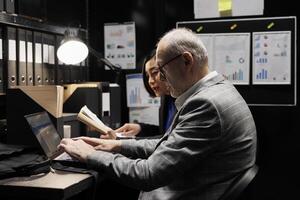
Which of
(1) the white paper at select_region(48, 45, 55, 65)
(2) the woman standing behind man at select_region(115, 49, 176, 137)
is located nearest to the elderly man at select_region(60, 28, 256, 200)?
(2) the woman standing behind man at select_region(115, 49, 176, 137)

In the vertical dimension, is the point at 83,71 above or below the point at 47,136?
above

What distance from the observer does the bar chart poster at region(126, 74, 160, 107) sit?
3127mm

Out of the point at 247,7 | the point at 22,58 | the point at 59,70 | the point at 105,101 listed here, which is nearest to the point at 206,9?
the point at 247,7

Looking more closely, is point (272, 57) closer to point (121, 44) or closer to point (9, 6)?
point (121, 44)

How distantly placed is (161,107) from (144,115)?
56 centimetres

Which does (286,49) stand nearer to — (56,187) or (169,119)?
(169,119)

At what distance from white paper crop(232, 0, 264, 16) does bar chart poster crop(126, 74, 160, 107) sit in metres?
0.79

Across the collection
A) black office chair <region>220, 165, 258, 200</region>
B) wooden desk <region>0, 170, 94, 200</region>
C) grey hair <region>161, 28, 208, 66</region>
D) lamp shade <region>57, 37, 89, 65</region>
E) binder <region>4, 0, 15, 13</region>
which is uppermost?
binder <region>4, 0, 15, 13</region>

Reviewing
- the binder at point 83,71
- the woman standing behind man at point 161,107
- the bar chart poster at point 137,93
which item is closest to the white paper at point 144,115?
the bar chart poster at point 137,93

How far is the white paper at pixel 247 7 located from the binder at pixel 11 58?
1.44m

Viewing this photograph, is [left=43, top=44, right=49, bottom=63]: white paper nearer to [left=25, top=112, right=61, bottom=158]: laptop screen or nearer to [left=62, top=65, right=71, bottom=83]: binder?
[left=62, top=65, right=71, bottom=83]: binder

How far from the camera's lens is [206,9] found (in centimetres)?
297

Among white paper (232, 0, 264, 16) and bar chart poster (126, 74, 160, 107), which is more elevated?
white paper (232, 0, 264, 16)

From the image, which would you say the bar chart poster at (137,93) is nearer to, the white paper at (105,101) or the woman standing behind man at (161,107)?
the woman standing behind man at (161,107)
